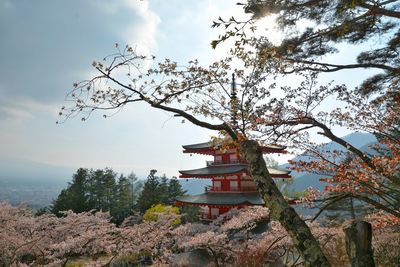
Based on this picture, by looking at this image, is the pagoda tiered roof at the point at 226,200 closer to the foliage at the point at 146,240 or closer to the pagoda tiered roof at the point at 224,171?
the pagoda tiered roof at the point at 224,171

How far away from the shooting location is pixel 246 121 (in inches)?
195

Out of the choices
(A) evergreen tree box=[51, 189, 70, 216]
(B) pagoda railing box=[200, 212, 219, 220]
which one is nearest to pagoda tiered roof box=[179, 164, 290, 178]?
(B) pagoda railing box=[200, 212, 219, 220]

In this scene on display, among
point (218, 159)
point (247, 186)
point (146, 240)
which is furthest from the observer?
point (218, 159)

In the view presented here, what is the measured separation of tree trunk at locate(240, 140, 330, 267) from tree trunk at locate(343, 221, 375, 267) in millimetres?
233

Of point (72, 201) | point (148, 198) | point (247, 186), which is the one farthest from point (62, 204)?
point (247, 186)

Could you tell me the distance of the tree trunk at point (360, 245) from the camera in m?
2.60

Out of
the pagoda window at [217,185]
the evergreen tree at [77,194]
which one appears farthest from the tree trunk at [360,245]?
the evergreen tree at [77,194]

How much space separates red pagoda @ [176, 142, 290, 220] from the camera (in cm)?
1817

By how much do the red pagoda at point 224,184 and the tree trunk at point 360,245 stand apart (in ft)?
48.4

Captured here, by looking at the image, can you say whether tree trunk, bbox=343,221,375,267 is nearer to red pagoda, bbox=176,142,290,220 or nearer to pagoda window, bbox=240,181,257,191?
red pagoda, bbox=176,142,290,220

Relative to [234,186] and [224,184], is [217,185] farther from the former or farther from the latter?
[234,186]

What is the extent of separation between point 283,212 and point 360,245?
0.69 meters

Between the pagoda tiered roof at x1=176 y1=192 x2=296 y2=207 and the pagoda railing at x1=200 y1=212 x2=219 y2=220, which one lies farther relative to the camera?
the pagoda railing at x1=200 y1=212 x2=219 y2=220

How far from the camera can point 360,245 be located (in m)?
2.63
